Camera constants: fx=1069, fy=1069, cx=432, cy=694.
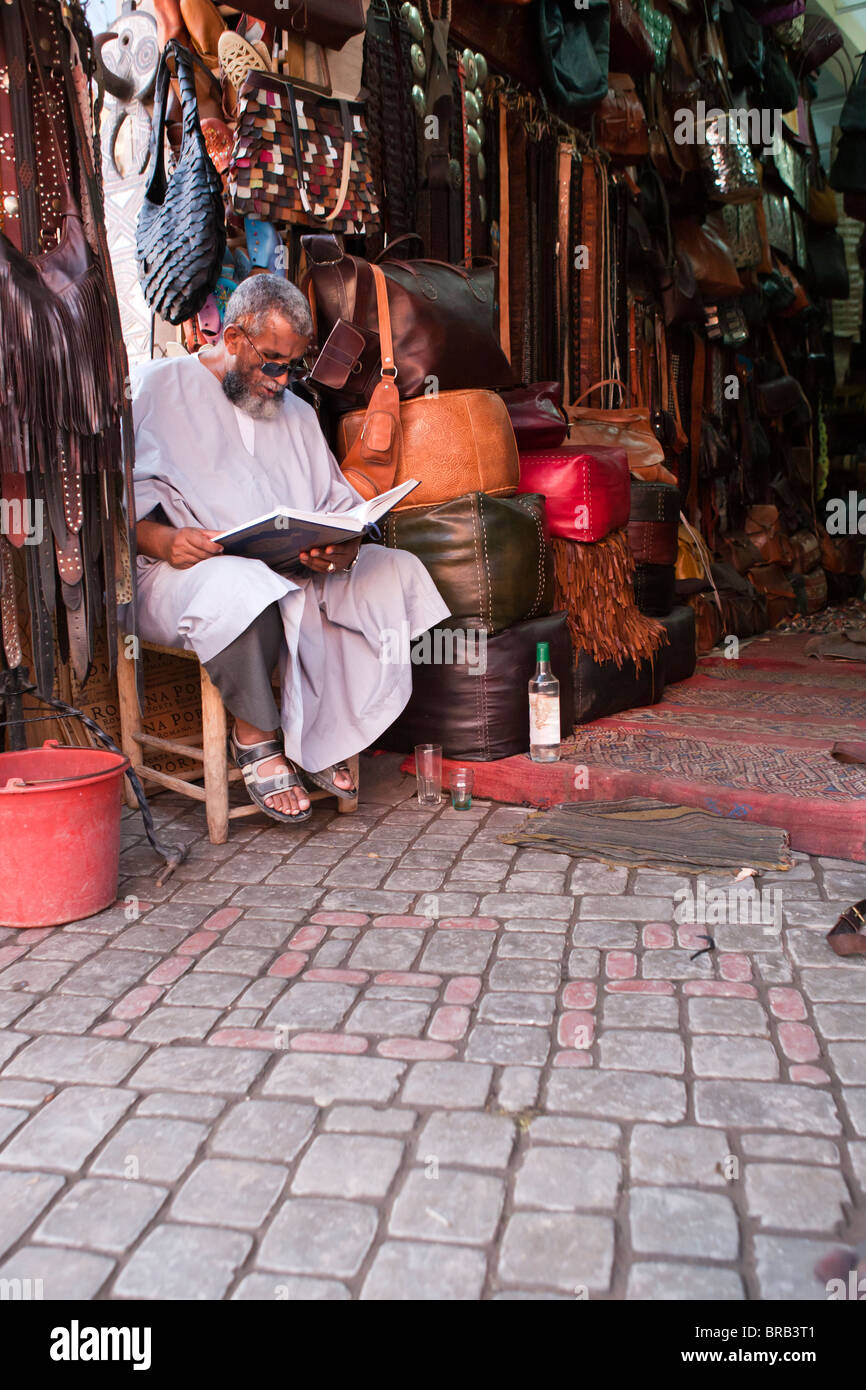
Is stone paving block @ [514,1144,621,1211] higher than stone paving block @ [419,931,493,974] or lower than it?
lower

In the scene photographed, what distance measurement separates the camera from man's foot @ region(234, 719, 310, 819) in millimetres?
3107

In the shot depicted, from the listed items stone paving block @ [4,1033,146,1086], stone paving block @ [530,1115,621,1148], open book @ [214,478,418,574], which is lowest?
stone paving block @ [530,1115,621,1148]

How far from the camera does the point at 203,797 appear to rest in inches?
125

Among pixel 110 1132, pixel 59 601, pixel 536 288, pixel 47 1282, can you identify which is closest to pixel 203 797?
pixel 59 601

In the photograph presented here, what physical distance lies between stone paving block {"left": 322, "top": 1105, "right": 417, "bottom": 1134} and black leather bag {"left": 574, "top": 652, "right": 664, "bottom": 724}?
2.44 metres

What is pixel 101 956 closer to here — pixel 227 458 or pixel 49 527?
pixel 49 527

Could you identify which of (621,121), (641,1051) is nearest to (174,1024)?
(641,1051)

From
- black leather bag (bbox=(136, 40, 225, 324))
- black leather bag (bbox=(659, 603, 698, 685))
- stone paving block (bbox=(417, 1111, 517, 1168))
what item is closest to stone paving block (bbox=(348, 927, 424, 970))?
stone paving block (bbox=(417, 1111, 517, 1168))

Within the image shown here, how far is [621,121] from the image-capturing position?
Answer: 5480 mm

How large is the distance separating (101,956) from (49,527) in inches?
44.5

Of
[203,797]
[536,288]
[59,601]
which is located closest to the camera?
[59,601]

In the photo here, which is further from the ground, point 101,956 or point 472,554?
point 472,554

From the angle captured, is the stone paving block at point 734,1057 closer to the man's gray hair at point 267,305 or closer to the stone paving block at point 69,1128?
the stone paving block at point 69,1128

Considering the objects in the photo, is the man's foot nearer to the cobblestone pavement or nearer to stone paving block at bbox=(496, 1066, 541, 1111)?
the cobblestone pavement
